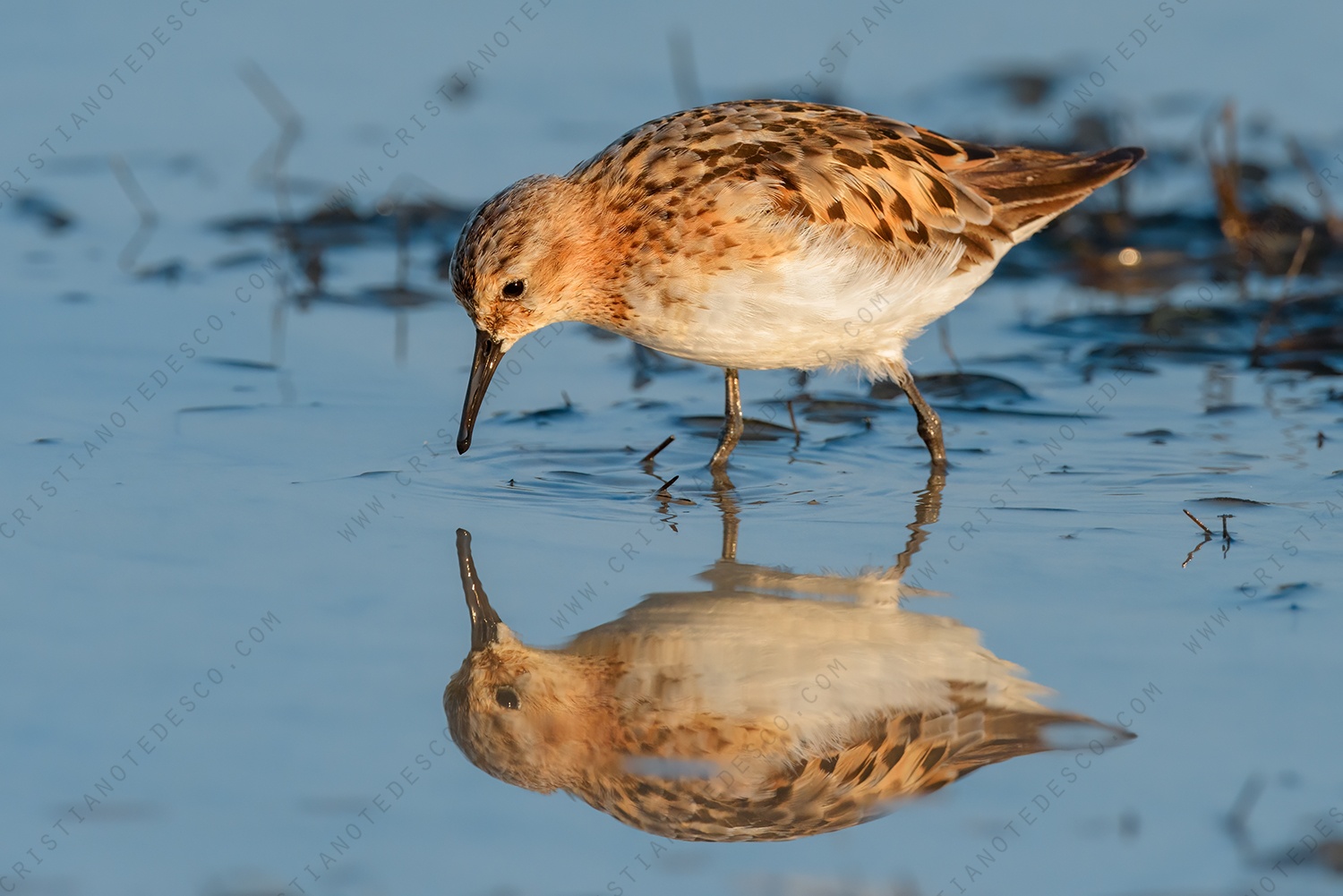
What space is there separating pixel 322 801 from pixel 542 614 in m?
1.61

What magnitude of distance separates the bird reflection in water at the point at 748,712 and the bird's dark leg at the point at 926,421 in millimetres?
1660

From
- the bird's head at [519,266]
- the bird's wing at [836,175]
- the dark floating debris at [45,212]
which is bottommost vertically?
the dark floating debris at [45,212]

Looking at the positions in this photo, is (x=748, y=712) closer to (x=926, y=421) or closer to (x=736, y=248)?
(x=736, y=248)

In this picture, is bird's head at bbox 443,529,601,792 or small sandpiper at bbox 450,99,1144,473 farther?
small sandpiper at bbox 450,99,1144,473

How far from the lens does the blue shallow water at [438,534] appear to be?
499 cm

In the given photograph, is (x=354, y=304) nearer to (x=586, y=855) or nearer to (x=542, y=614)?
(x=542, y=614)

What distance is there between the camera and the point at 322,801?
5090 millimetres

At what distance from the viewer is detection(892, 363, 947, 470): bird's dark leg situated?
825 cm

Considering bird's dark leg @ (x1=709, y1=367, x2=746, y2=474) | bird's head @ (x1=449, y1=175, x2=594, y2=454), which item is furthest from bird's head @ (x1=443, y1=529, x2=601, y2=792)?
bird's dark leg @ (x1=709, y1=367, x2=746, y2=474)

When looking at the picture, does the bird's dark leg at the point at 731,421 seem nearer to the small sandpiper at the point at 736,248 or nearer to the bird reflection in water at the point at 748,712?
the small sandpiper at the point at 736,248

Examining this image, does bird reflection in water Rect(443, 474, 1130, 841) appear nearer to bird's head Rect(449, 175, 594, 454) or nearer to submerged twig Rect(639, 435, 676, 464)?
submerged twig Rect(639, 435, 676, 464)

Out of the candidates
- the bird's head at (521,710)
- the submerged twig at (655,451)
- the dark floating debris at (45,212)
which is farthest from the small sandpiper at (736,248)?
the dark floating debris at (45,212)

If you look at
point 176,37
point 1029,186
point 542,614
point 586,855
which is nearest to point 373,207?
point 176,37

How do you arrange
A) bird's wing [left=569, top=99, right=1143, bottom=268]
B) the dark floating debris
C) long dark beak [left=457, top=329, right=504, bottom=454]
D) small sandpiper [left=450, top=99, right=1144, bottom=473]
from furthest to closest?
the dark floating debris → long dark beak [left=457, top=329, right=504, bottom=454] → bird's wing [left=569, top=99, right=1143, bottom=268] → small sandpiper [left=450, top=99, right=1144, bottom=473]
